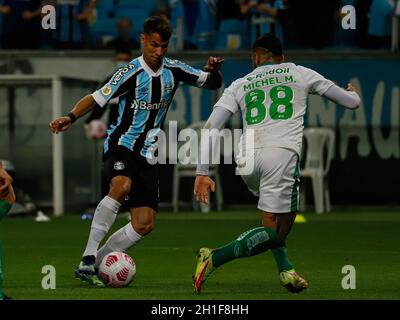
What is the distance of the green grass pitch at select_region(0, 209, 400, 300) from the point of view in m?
9.79

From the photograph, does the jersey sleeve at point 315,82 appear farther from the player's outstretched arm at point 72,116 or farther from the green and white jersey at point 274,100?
the player's outstretched arm at point 72,116

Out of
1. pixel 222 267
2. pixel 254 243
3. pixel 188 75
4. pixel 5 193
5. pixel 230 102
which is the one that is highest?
pixel 188 75

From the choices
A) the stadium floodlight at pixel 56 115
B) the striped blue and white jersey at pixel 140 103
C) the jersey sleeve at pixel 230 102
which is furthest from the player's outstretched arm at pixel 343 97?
the stadium floodlight at pixel 56 115

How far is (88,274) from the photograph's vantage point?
10438mm

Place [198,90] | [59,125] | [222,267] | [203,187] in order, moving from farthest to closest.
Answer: [198,90] → [222,267] → [59,125] → [203,187]

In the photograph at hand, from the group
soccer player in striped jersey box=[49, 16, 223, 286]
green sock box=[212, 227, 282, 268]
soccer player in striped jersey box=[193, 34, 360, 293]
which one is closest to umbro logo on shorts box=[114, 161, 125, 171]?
soccer player in striped jersey box=[49, 16, 223, 286]

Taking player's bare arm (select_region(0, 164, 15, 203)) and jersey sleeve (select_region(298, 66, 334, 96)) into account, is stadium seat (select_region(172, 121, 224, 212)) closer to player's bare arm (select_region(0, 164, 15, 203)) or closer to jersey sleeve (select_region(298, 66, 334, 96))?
jersey sleeve (select_region(298, 66, 334, 96))

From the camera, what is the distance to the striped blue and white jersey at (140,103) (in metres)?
10.7

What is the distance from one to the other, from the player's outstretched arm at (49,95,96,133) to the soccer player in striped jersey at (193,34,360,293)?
1.15 metres

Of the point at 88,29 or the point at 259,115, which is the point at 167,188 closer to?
the point at 88,29

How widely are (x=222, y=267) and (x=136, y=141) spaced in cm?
183

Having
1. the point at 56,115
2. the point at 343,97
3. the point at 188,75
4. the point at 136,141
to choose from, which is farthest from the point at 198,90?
the point at 343,97

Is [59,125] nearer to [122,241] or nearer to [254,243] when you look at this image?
[122,241]

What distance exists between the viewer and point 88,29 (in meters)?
21.2
